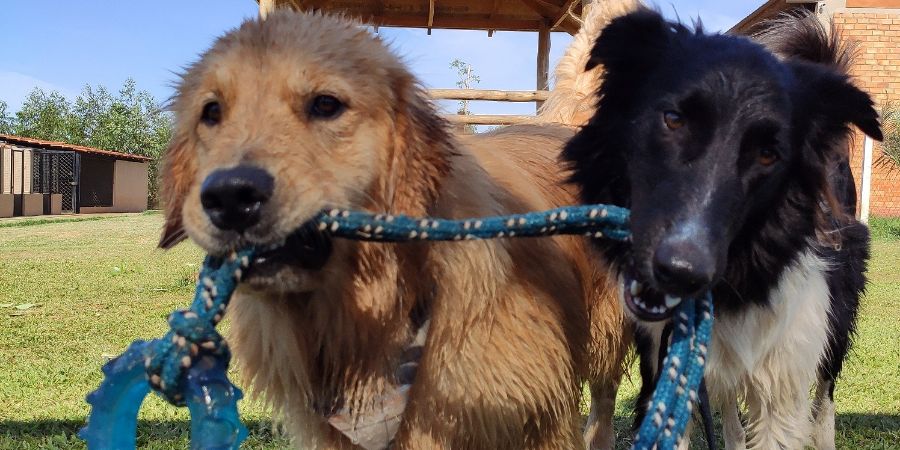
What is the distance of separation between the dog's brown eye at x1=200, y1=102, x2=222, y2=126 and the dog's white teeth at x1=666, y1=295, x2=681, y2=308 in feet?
4.86

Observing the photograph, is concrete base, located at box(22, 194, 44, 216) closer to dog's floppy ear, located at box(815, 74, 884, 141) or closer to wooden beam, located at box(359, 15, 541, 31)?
wooden beam, located at box(359, 15, 541, 31)

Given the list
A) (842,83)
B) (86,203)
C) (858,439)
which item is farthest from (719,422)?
(86,203)

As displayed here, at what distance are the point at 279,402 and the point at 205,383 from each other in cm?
91

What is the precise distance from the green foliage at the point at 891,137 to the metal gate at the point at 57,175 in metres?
32.5

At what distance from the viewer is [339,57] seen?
7.70 ft

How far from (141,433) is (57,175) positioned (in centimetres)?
3604

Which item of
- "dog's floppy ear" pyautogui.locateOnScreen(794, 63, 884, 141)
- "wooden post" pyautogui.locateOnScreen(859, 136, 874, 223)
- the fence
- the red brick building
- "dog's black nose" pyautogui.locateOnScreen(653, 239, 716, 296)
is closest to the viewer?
"dog's black nose" pyautogui.locateOnScreen(653, 239, 716, 296)

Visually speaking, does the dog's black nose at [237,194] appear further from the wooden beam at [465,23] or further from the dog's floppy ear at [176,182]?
the wooden beam at [465,23]

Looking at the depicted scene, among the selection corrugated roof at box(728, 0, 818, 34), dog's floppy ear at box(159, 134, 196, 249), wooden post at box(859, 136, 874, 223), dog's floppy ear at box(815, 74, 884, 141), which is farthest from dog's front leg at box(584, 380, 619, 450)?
wooden post at box(859, 136, 874, 223)

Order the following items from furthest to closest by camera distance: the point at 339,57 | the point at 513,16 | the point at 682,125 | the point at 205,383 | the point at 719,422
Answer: the point at 513,16 → the point at 719,422 → the point at 682,125 → the point at 339,57 → the point at 205,383

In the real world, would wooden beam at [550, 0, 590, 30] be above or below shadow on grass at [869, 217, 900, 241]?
above

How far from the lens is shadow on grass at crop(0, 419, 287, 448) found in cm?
405

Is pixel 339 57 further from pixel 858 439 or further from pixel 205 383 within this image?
pixel 858 439

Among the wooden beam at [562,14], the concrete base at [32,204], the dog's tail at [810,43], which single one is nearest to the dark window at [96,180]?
the concrete base at [32,204]
